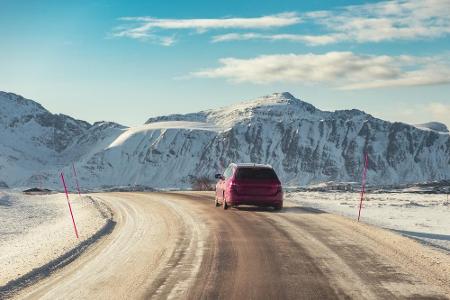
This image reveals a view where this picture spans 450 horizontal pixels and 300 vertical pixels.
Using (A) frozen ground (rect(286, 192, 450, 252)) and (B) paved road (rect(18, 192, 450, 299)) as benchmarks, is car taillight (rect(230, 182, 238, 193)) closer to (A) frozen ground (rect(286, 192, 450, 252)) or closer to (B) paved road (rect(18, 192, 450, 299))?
(A) frozen ground (rect(286, 192, 450, 252))

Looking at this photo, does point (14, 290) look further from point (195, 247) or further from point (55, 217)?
point (55, 217)

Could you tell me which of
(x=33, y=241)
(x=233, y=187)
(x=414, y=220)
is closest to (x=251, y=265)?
(x=33, y=241)

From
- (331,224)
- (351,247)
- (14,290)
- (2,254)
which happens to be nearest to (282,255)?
(351,247)

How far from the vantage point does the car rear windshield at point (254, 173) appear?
69.2 feet

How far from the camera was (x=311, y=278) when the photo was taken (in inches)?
348

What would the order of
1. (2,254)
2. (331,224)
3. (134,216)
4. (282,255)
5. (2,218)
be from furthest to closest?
(2,218)
(134,216)
(331,224)
(2,254)
(282,255)

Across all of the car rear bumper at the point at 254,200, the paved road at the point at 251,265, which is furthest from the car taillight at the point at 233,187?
the paved road at the point at 251,265

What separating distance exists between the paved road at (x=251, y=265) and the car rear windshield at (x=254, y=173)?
5.26m

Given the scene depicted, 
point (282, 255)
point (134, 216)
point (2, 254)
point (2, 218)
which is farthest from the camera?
point (2, 218)

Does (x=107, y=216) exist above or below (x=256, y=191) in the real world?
below

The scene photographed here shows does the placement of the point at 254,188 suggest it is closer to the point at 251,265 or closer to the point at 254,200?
the point at 254,200

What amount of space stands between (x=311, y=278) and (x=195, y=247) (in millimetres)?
3535

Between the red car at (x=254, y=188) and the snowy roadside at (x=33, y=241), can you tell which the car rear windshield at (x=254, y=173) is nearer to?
the red car at (x=254, y=188)

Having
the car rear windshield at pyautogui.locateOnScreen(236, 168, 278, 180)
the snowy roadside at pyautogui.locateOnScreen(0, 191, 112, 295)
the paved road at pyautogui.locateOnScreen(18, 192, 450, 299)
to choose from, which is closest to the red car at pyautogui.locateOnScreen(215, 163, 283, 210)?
the car rear windshield at pyautogui.locateOnScreen(236, 168, 278, 180)
